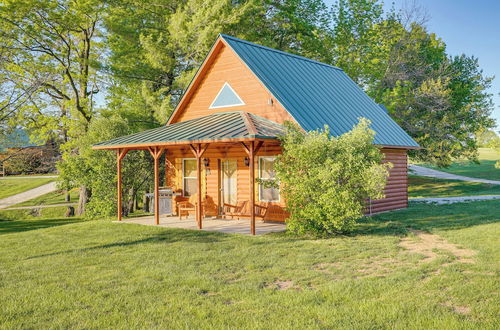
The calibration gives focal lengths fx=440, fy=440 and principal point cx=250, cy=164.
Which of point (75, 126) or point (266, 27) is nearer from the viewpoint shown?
point (75, 126)

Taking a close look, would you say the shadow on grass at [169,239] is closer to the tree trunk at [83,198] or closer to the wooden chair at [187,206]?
the wooden chair at [187,206]

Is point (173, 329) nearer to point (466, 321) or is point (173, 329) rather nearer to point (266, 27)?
point (466, 321)

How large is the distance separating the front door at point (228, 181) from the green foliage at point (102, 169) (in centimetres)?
543

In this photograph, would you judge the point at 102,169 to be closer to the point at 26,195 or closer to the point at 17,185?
the point at 26,195

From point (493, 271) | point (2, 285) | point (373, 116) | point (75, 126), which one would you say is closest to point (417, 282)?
point (493, 271)

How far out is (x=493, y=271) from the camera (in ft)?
25.4

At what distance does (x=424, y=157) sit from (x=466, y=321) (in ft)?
87.3

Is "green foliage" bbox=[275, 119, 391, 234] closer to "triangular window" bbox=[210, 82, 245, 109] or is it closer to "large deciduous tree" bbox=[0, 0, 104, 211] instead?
"triangular window" bbox=[210, 82, 245, 109]

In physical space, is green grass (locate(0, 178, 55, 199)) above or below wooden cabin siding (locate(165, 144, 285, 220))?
below

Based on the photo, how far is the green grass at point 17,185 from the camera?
117 ft

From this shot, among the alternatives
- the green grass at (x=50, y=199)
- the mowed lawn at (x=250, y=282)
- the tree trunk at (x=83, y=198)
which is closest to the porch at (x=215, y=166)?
the mowed lawn at (x=250, y=282)

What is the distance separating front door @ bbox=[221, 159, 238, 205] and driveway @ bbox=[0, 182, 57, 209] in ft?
66.3

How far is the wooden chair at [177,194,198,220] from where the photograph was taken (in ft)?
53.1

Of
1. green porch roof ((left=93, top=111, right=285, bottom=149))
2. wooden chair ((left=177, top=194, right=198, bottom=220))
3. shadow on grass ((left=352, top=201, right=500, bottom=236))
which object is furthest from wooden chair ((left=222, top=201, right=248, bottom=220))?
shadow on grass ((left=352, top=201, right=500, bottom=236))
